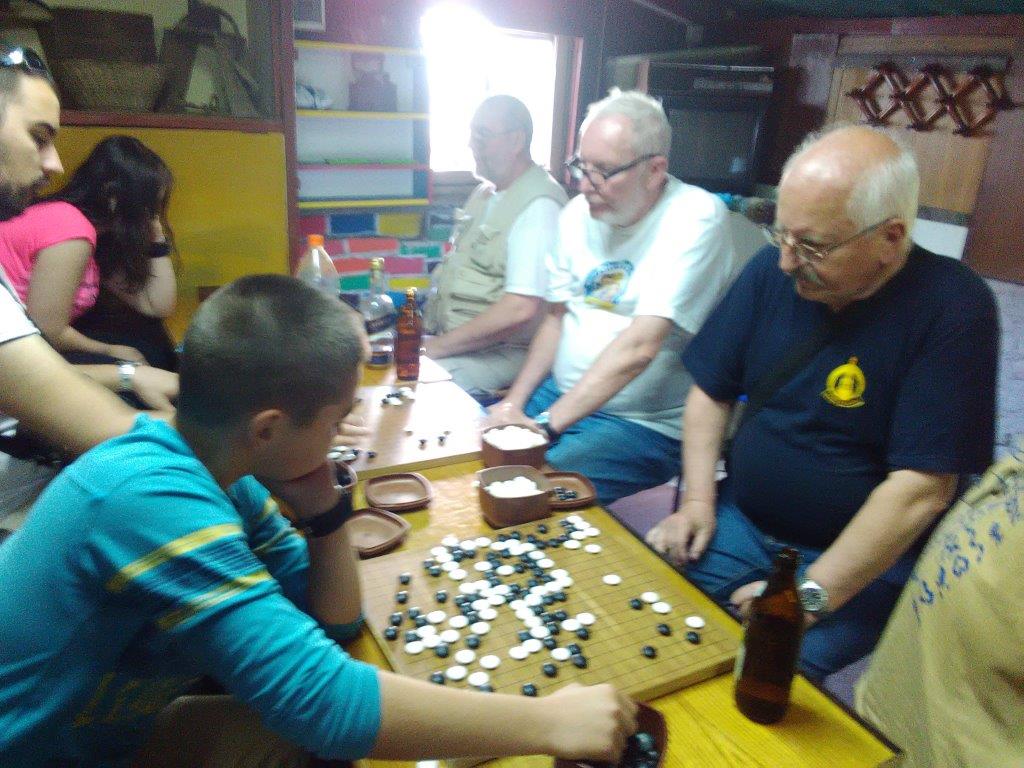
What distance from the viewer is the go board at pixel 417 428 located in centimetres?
152

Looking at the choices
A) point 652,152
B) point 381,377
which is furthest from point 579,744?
point 652,152

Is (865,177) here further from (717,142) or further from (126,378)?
(717,142)

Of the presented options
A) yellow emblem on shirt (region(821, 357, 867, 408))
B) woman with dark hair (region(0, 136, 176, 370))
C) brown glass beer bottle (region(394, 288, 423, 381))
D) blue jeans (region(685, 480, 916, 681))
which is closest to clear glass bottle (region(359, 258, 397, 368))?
brown glass beer bottle (region(394, 288, 423, 381))

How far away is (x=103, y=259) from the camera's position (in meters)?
2.40

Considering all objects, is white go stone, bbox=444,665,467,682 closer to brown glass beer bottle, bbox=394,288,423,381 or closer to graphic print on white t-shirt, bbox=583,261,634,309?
brown glass beer bottle, bbox=394,288,423,381

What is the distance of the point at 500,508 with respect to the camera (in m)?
1.29

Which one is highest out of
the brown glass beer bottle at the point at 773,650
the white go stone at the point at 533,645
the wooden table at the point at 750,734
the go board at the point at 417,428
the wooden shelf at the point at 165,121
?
the wooden shelf at the point at 165,121

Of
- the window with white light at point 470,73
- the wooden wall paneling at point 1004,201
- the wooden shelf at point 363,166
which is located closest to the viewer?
the wooden wall paneling at point 1004,201

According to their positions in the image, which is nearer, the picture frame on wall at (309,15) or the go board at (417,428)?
the go board at (417,428)

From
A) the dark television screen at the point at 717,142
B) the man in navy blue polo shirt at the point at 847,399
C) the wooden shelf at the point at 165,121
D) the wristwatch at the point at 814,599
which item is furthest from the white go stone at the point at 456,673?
the dark television screen at the point at 717,142

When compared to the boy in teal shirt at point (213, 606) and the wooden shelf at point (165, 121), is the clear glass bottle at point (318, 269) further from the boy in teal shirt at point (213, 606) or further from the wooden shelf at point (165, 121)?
the boy in teal shirt at point (213, 606)

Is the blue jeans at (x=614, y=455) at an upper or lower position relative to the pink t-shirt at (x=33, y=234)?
lower

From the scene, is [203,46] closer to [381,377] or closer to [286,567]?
[381,377]

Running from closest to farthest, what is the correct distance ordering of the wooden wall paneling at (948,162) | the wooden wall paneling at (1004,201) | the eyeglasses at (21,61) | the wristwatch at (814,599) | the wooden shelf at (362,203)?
the wristwatch at (814,599) → the eyeglasses at (21,61) → the wooden wall paneling at (1004,201) → the wooden wall paneling at (948,162) → the wooden shelf at (362,203)
